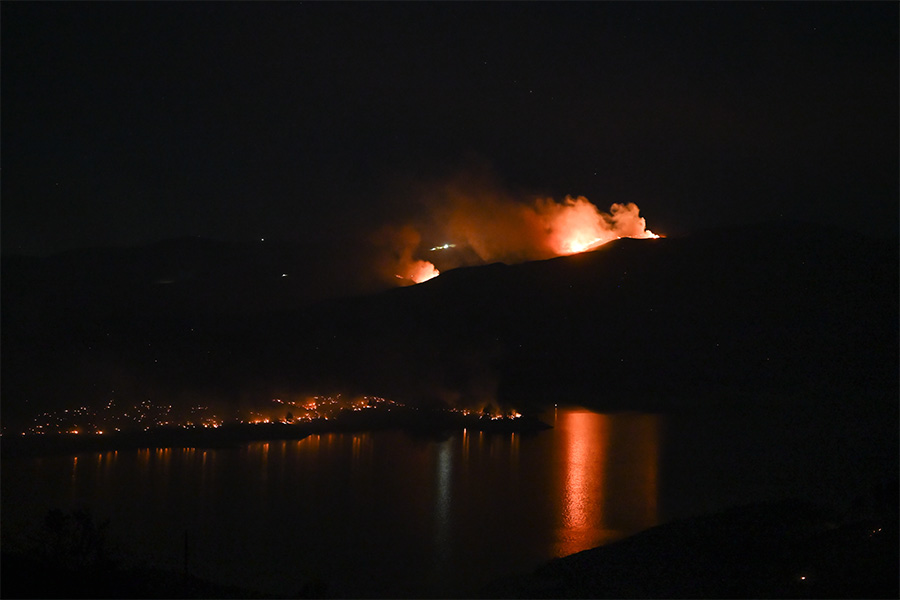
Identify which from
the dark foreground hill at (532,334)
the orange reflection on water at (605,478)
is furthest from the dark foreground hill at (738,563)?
the dark foreground hill at (532,334)

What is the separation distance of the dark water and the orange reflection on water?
0.08 m

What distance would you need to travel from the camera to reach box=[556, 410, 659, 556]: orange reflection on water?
16.1m

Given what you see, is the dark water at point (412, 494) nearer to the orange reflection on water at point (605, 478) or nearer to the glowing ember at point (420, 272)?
the orange reflection on water at point (605, 478)

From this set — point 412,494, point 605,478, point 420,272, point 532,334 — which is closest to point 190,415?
point 412,494

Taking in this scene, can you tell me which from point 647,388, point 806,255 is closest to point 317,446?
point 647,388

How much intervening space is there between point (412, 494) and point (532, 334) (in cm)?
3079

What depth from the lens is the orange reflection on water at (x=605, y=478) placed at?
16141 mm

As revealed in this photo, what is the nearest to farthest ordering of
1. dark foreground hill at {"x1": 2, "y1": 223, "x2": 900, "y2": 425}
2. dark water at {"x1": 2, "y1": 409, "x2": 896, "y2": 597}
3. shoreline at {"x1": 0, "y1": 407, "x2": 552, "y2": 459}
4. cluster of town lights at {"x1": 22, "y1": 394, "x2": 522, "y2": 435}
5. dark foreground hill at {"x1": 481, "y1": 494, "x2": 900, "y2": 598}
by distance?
dark foreground hill at {"x1": 481, "y1": 494, "x2": 900, "y2": 598} → dark water at {"x1": 2, "y1": 409, "x2": 896, "y2": 597} → shoreline at {"x1": 0, "y1": 407, "x2": 552, "y2": 459} → cluster of town lights at {"x1": 22, "y1": 394, "x2": 522, "y2": 435} → dark foreground hill at {"x1": 2, "y1": 223, "x2": 900, "y2": 425}

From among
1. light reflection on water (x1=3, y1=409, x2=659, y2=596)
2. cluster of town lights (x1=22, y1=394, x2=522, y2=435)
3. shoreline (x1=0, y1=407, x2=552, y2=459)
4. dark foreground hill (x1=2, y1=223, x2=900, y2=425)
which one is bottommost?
light reflection on water (x1=3, y1=409, x2=659, y2=596)

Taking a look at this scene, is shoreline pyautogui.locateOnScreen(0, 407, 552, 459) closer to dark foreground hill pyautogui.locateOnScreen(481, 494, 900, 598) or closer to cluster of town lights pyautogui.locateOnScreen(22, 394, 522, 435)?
cluster of town lights pyautogui.locateOnScreen(22, 394, 522, 435)

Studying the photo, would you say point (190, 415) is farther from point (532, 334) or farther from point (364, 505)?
point (532, 334)

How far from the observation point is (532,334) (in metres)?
49.6

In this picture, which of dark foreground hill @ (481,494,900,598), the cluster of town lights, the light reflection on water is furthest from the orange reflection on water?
the cluster of town lights

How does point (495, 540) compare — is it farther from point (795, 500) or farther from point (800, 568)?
point (795, 500)
